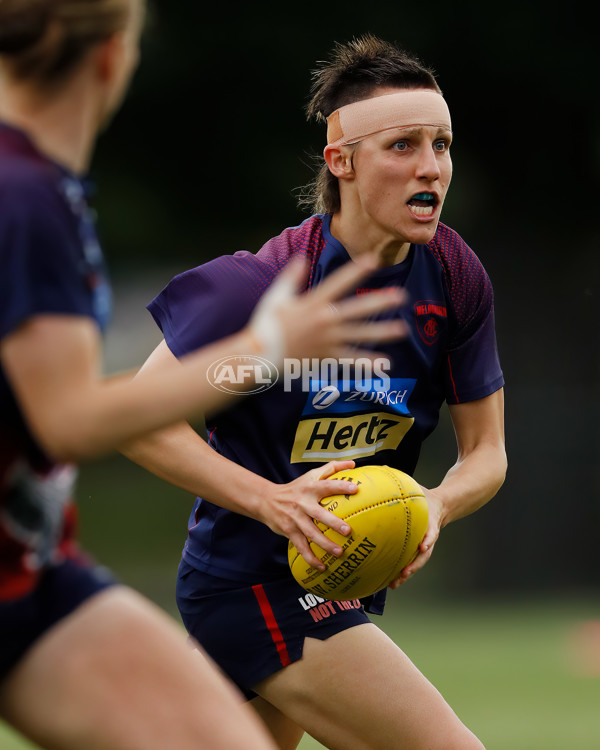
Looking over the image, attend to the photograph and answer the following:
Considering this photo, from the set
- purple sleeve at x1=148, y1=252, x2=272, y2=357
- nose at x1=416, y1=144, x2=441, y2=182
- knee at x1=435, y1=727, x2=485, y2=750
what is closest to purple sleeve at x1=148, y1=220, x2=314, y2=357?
purple sleeve at x1=148, y1=252, x2=272, y2=357

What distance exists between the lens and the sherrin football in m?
3.84

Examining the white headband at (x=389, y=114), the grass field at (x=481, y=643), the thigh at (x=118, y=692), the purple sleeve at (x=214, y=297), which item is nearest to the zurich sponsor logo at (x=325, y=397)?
the purple sleeve at (x=214, y=297)

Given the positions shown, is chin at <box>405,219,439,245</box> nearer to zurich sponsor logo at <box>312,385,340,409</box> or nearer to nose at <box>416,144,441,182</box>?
nose at <box>416,144,441,182</box>

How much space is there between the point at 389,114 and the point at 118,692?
8.54 ft

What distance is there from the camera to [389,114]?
4.58m

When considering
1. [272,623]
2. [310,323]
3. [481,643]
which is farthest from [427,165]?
[481,643]

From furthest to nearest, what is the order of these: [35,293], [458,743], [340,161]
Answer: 1. [340,161]
2. [458,743]
3. [35,293]

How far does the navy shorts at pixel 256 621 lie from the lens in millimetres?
4086

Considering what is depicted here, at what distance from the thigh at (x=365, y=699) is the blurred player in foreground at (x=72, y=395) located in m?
1.25

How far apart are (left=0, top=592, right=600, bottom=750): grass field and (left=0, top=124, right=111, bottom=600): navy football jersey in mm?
3051

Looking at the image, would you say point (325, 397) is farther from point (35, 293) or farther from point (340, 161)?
point (35, 293)

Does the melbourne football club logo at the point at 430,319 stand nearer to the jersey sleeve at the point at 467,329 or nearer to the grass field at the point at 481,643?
the jersey sleeve at the point at 467,329

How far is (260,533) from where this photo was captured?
4.25 m

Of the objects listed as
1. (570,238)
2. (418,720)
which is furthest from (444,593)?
(418,720)
